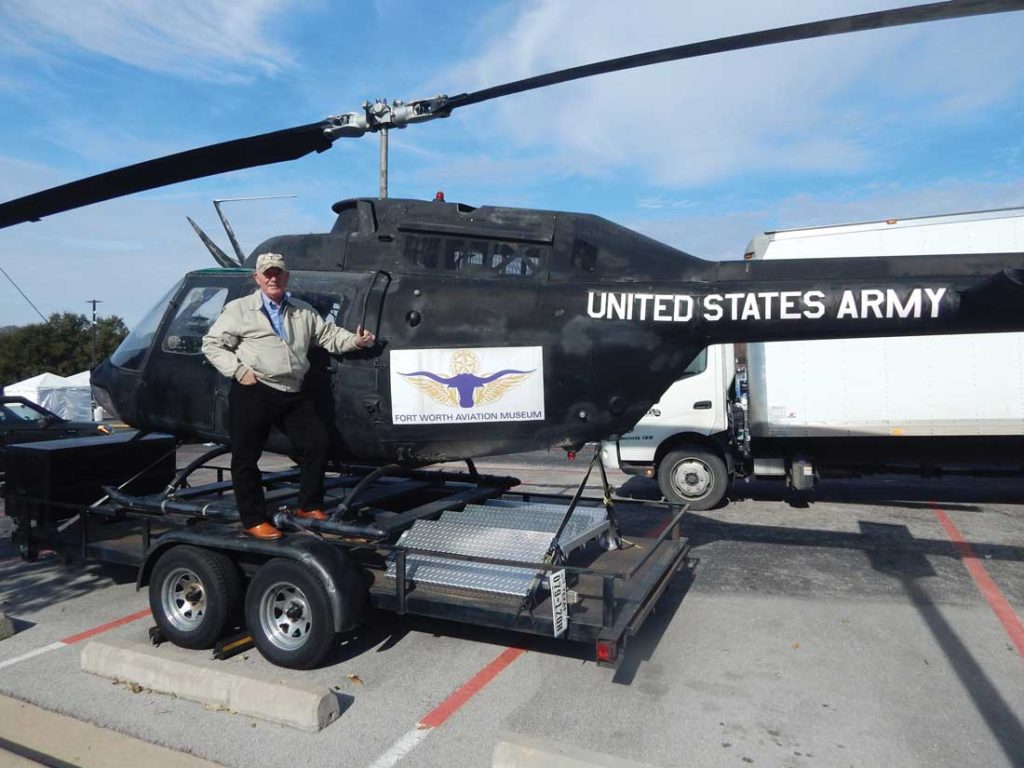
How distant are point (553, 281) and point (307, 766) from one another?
3.57 m

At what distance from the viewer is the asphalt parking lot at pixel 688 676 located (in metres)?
4.17

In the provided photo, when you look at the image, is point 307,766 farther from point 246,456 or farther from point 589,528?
point 589,528

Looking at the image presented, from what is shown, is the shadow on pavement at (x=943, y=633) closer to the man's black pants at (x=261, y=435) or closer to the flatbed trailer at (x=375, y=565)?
the flatbed trailer at (x=375, y=565)

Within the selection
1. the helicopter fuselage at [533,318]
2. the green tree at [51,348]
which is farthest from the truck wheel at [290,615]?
the green tree at [51,348]

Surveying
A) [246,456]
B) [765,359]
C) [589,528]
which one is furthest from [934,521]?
[246,456]

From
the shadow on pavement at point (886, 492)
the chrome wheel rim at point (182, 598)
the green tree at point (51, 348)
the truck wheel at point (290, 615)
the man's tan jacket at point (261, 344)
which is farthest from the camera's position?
the green tree at point (51, 348)

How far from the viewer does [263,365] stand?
17.6 ft

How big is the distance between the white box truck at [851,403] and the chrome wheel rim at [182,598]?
677cm

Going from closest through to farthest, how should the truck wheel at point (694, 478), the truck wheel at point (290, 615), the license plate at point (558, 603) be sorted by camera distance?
the license plate at point (558, 603) < the truck wheel at point (290, 615) < the truck wheel at point (694, 478)

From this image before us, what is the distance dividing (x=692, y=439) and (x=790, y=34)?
7.57 metres

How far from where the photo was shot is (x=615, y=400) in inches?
225

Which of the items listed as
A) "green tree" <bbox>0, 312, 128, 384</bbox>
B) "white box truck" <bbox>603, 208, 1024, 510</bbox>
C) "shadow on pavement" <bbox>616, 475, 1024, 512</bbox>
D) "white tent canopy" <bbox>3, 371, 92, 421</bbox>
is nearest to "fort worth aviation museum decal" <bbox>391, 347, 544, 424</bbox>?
Result: "white box truck" <bbox>603, 208, 1024, 510</bbox>

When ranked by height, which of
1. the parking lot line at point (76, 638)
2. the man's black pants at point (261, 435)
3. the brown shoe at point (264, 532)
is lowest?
the parking lot line at point (76, 638)

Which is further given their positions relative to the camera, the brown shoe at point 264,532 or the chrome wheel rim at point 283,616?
the brown shoe at point 264,532
